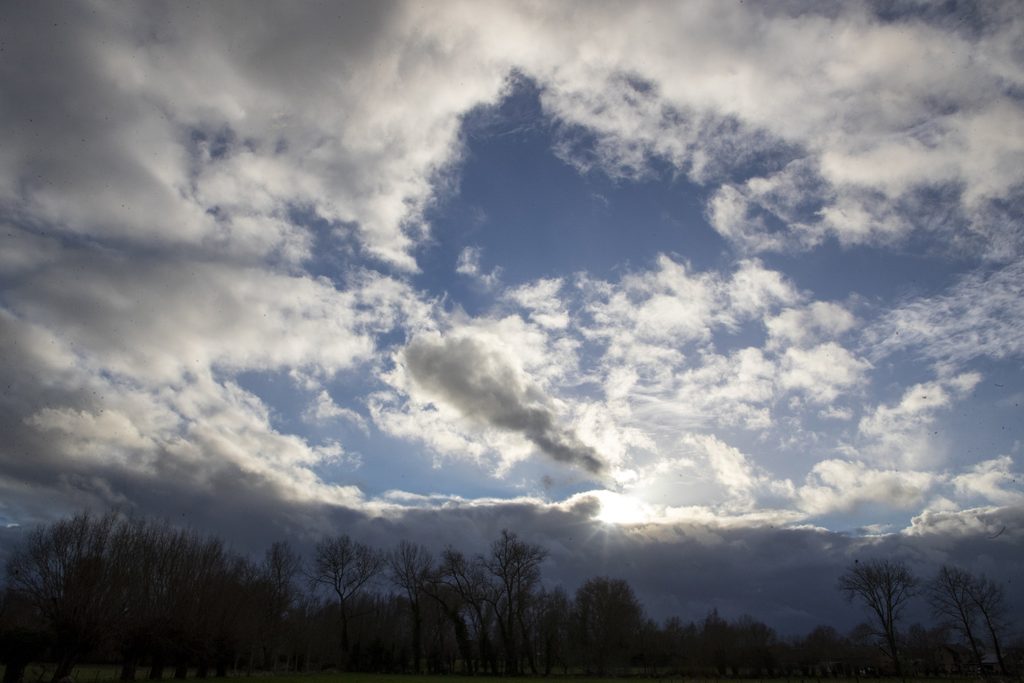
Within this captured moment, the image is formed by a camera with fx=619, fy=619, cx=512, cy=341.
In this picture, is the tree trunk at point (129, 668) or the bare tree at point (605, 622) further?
the bare tree at point (605, 622)

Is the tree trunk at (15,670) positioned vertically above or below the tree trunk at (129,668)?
above

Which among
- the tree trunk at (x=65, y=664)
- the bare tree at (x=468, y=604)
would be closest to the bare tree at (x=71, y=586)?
the tree trunk at (x=65, y=664)

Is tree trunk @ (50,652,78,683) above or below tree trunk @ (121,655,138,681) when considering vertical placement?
above

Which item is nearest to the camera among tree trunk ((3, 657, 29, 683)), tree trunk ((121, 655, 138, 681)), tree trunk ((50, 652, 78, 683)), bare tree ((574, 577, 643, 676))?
tree trunk ((3, 657, 29, 683))

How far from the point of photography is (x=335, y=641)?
94.8 meters

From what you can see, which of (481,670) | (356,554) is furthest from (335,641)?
(481,670)

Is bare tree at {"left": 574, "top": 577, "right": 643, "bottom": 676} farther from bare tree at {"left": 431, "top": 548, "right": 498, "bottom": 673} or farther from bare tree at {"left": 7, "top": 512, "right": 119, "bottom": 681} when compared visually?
bare tree at {"left": 7, "top": 512, "right": 119, "bottom": 681}

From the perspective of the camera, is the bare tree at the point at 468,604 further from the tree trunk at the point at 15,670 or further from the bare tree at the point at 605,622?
the tree trunk at the point at 15,670

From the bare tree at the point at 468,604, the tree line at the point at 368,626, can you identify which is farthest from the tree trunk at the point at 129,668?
the bare tree at the point at 468,604

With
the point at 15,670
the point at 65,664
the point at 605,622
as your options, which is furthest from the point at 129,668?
the point at 605,622

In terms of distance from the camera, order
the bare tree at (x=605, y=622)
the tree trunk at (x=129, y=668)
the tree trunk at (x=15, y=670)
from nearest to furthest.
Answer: the tree trunk at (x=15, y=670) < the tree trunk at (x=129, y=668) < the bare tree at (x=605, y=622)

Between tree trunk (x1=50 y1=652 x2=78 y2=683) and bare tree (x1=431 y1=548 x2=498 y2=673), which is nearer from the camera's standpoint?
tree trunk (x1=50 y1=652 x2=78 y2=683)

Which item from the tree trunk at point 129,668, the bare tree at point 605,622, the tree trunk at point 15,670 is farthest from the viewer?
the bare tree at point 605,622

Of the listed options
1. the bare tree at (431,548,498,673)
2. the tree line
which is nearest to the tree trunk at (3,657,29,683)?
the tree line
